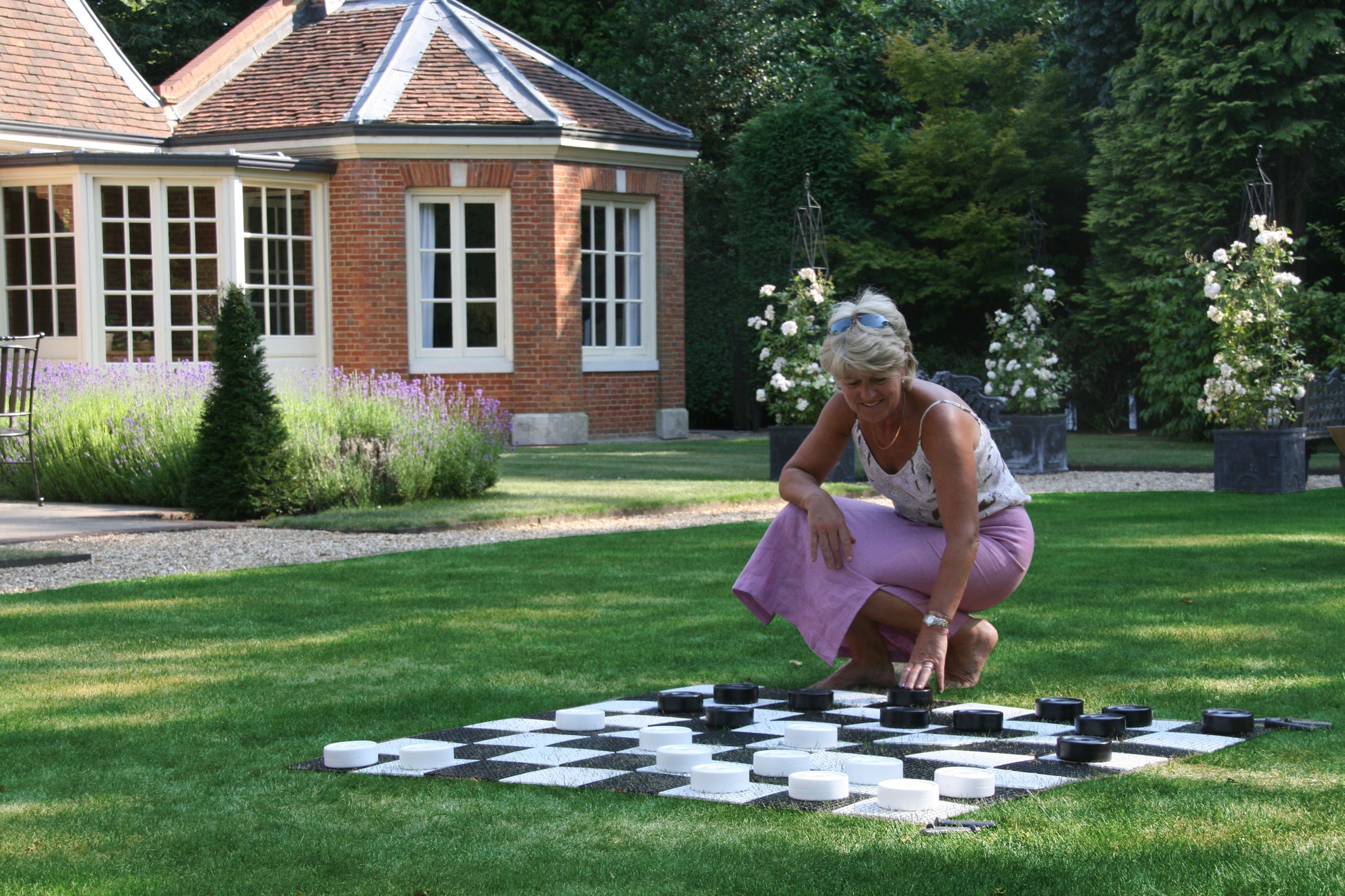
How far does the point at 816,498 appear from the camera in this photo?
479 cm

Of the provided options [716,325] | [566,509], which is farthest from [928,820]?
[716,325]

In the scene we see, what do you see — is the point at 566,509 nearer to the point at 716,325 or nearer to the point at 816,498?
the point at 816,498

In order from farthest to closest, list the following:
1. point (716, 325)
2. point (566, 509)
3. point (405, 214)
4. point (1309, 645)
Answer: point (716, 325), point (405, 214), point (566, 509), point (1309, 645)

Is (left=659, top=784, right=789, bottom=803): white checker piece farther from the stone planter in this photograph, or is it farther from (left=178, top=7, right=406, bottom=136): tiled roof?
(left=178, top=7, right=406, bottom=136): tiled roof

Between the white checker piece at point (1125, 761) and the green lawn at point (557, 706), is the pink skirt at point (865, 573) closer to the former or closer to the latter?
the green lawn at point (557, 706)

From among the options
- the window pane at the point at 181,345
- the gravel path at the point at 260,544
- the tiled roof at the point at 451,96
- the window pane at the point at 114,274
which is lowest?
the gravel path at the point at 260,544

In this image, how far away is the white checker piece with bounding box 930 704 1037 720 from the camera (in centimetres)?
435

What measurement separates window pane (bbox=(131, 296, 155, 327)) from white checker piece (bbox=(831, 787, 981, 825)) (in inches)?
598

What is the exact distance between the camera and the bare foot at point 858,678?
16.1ft

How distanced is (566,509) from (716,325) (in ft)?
38.1

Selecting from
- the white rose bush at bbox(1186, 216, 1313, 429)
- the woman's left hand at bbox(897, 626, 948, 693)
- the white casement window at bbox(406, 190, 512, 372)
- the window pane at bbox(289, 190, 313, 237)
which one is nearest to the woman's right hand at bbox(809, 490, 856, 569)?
the woman's left hand at bbox(897, 626, 948, 693)

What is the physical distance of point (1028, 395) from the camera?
14391 mm

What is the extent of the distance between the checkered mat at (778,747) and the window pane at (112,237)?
1404cm

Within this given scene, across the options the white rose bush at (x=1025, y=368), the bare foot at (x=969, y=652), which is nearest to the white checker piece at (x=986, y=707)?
the bare foot at (x=969, y=652)
